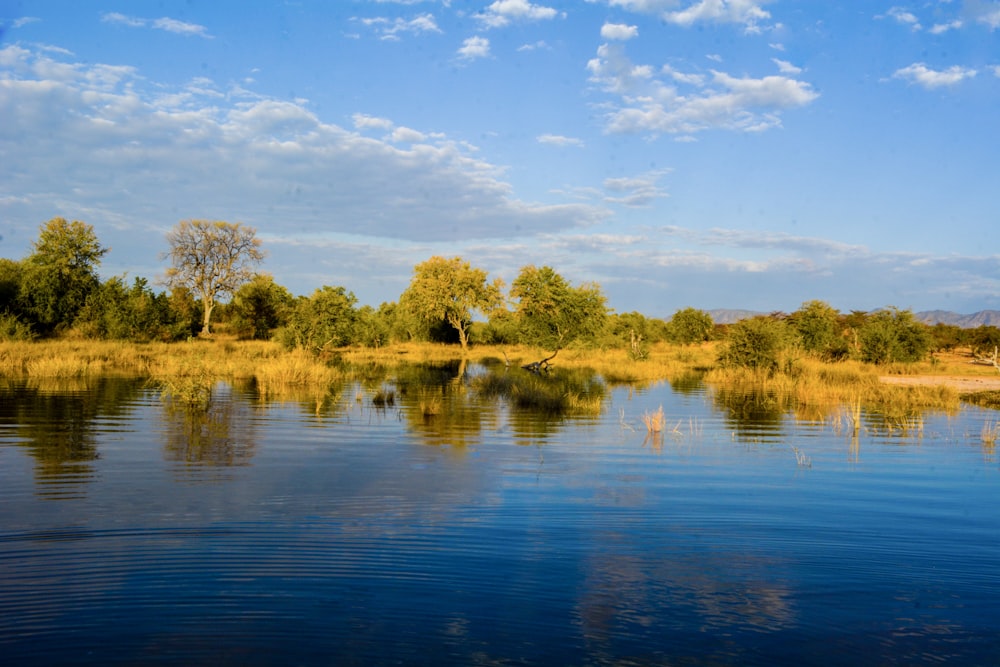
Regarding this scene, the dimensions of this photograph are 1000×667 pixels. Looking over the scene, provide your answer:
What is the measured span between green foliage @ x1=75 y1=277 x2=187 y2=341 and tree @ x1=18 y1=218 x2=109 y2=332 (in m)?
1.12

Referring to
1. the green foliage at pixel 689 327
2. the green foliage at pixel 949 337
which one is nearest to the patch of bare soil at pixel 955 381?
the green foliage at pixel 949 337

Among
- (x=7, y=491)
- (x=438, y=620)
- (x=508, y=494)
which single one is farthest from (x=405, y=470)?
(x=438, y=620)

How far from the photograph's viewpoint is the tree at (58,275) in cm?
5075

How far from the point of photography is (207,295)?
68.8m

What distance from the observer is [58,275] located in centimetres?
5256

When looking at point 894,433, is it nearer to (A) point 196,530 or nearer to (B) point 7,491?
(A) point 196,530

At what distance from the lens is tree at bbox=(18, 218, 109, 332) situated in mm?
50750

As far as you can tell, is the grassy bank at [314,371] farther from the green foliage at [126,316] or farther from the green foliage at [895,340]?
the green foliage at [126,316]

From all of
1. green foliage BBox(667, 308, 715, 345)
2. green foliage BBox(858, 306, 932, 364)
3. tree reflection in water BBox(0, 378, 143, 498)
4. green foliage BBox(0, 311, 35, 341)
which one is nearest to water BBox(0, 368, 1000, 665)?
tree reflection in water BBox(0, 378, 143, 498)

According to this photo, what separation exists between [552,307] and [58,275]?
35337mm

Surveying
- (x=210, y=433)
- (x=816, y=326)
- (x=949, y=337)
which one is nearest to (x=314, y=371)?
(x=210, y=433)

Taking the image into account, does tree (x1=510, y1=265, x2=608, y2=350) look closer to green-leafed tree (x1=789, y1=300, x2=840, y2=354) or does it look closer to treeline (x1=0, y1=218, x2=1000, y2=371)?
treeline (x1=0, y1=218, x2=1000, y2=371)

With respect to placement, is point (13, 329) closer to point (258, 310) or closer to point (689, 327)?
point (258, 310)

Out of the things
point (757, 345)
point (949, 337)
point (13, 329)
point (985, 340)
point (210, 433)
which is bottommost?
point (210, 433)
